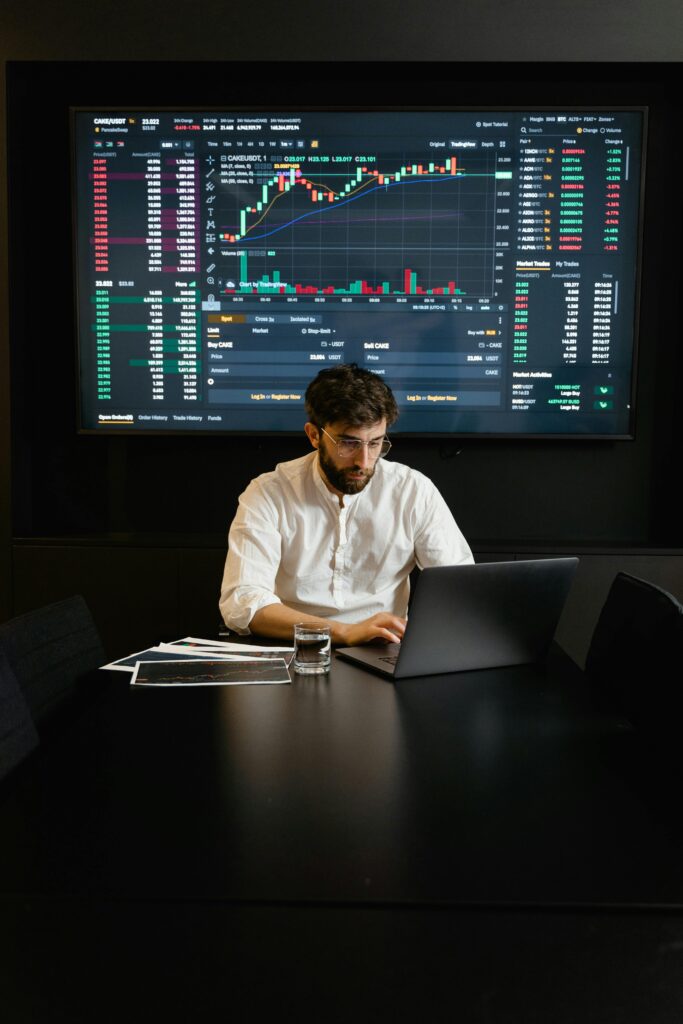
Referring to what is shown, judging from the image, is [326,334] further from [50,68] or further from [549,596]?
[549,596]

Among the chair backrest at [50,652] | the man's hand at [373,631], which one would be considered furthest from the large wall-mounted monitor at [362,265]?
the chair backrest at [50,652]

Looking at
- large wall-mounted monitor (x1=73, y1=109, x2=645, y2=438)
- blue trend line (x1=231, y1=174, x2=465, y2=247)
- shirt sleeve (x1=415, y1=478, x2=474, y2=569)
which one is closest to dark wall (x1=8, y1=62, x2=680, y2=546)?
large wall-mounted monitor (x1=73, y1=109, x2=645, y2=438)

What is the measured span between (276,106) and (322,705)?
2.50 m

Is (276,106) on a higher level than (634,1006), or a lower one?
higher

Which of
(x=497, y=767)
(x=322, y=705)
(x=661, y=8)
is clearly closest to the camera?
(x=497, y=767)

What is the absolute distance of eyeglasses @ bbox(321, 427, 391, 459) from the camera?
2.26 meters

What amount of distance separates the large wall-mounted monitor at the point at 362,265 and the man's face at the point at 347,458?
971 mm

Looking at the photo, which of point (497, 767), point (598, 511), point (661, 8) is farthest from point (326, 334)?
point (497, 767)

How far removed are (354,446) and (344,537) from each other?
309 millimetres

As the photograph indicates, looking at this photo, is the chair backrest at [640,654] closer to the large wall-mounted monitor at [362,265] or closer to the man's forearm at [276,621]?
the man's forearm at [276,621]

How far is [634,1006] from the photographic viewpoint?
0.87m

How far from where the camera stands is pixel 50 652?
5.54 feet

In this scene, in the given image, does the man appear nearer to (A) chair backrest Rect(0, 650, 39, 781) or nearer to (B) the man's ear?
(B) the man's ear
